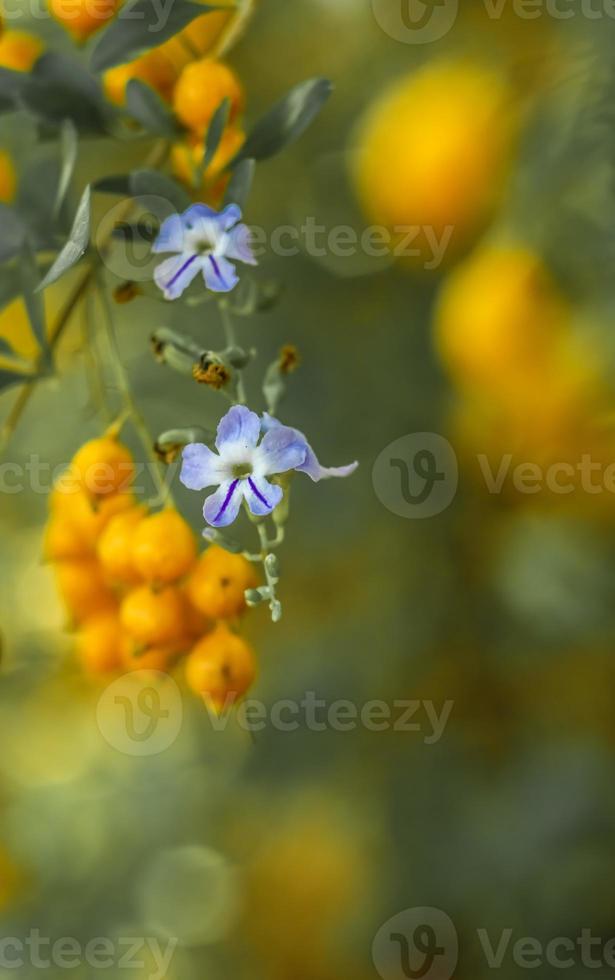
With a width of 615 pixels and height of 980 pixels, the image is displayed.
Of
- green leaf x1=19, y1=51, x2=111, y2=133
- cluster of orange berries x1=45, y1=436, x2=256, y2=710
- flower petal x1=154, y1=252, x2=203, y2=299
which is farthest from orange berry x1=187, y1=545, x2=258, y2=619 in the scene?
green leaf x1=19, y1=51, x2=111, y2=133

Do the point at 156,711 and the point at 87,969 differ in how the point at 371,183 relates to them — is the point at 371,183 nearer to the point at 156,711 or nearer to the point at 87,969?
the point at 156,711

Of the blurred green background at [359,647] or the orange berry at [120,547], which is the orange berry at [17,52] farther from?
the orange berry at [120,547]

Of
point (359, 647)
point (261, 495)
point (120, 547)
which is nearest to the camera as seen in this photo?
point (261, 495)

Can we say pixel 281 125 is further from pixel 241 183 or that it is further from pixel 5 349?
pixel 5 349

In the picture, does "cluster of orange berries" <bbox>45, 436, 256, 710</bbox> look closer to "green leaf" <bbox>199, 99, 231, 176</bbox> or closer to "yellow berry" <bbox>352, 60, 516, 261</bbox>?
"green leaf" <bbox>199, 99, 231, 176</bbox>

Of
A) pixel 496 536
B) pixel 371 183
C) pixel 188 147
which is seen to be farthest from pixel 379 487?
pixel 188 147

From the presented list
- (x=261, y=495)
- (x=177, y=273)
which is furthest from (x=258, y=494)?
(x=177, y=273)

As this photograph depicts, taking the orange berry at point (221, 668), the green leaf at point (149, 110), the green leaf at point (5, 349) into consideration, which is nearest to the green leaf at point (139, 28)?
the green leaf at point (149, 110)
